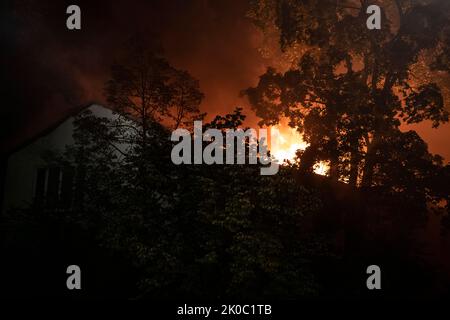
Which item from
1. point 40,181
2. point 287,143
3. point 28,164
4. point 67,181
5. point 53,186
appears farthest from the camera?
point 287,143

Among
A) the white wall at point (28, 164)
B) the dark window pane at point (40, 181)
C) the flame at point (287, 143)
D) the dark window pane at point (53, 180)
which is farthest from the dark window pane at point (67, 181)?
the flame at point (287, 143)

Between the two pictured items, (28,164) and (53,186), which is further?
(28,164)

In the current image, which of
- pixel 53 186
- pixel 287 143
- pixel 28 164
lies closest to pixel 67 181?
pixel 53 186

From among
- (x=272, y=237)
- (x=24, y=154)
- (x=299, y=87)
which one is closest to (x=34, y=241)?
(x=24, y=154)

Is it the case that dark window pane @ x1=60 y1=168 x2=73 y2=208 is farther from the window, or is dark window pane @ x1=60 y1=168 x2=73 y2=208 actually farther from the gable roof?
the gable roof

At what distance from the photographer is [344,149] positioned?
13.0 m

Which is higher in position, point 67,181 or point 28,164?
point 28,164

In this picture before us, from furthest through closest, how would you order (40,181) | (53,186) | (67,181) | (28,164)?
(28,164) < (40,181) < (53,186) < (67,181)

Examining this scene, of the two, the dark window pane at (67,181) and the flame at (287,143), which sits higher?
the flame at (287,143)

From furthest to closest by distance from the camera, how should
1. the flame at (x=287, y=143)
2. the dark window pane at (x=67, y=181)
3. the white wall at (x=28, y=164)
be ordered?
the flame at (x=287, y=143) < the white wall at (x=28, y=164) < the dark window pane at (x=67, y=181)

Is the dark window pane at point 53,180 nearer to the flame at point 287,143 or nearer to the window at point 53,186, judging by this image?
the window at point 53,186

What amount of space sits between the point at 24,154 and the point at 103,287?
9.01 metres

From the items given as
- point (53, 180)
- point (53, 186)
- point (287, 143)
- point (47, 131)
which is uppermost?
point (287, 143)

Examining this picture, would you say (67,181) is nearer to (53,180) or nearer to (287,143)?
(53,180)
